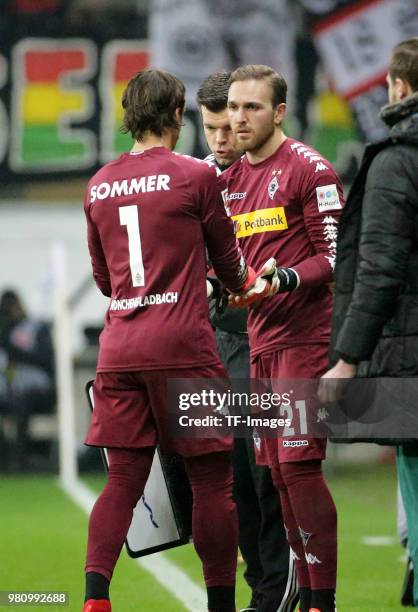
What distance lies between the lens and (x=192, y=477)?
529 cm

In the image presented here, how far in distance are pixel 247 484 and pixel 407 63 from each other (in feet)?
8.31

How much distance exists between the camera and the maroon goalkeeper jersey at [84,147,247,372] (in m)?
5.17

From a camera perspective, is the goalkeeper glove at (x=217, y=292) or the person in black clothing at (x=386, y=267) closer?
the person in black clothing at (x=386, y=267)

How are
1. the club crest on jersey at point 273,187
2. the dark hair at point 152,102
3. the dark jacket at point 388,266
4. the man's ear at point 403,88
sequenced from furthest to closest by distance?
the club crest on jersey at point 273,187
the dark hair at point 152,102
the man's ear at point 403,88
the dark jacket at point 388,266

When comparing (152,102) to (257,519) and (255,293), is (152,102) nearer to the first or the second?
(255,293)

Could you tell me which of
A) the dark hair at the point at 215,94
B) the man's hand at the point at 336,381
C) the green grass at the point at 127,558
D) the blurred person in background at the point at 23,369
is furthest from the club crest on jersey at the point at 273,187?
the blurred person in background at the point at 23,369

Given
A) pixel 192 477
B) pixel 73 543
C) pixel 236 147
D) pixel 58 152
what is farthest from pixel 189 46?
pixel 192 477

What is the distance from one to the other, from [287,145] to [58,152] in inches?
465

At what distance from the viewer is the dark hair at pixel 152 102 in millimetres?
5273

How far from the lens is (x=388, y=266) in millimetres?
4531

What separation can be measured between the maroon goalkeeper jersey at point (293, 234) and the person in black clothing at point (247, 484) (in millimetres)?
229

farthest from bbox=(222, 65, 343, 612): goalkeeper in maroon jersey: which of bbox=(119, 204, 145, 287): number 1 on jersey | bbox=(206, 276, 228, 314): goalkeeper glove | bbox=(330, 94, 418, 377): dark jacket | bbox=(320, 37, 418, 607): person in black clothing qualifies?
bbox=(330, 94, 418, 377): dark jacket

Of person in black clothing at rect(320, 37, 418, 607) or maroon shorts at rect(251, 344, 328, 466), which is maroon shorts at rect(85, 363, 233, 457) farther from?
person in black clothing at rect(320, 37, 418, 607)

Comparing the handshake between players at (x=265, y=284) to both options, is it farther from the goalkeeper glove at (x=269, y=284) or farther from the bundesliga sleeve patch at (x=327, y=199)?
the bundesliga sleeve patch at (x=327, y=199)
